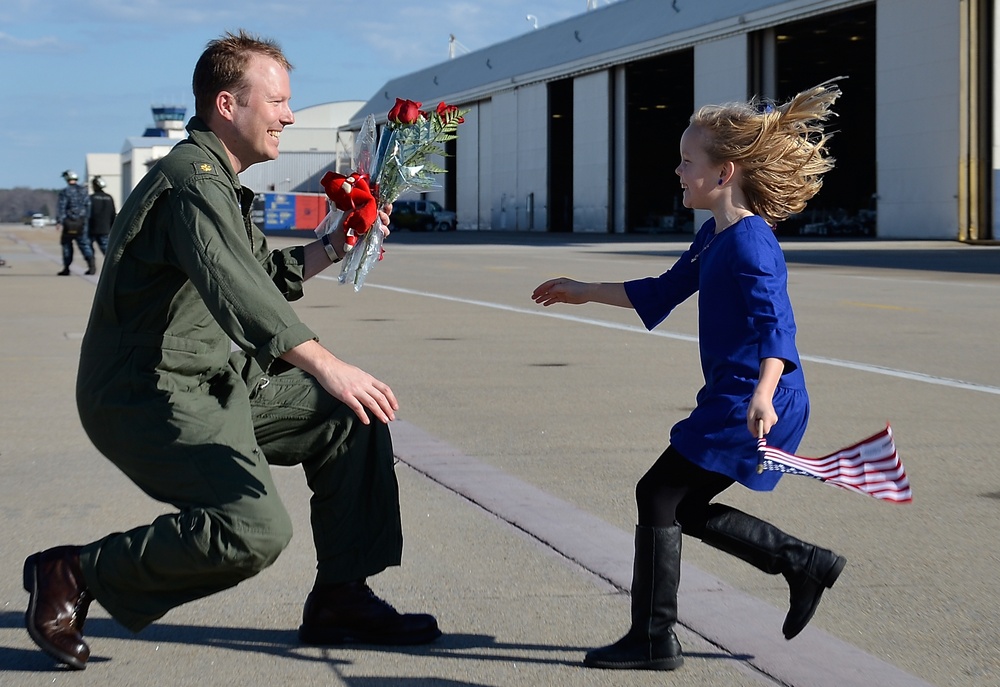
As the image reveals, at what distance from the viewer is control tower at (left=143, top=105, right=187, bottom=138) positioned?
156875 mm

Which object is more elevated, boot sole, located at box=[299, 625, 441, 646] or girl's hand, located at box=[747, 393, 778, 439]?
girl's hand, located at box=[747, 393, 778, 439]

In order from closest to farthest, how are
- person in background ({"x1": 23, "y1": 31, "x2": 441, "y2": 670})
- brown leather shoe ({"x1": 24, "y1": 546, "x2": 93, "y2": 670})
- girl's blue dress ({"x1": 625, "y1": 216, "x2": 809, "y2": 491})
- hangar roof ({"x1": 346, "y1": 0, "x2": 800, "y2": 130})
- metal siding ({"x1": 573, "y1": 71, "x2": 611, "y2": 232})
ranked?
person in background ({"x1": 23, "y1": 31, "x2": 441, "y2": 670})
girl's blue dress ({"x1": 625, "y1": 216, "x2": 809, "y2": 491})
brown leather shoe ({"x1": 24, "y1": 546, "x2": 93, "y2": 670})
hangar roof ({"x1": 346, "y1": 0, "x2": 800, "y2": 130})
metal siding ({"x1": 573, "y1": 71, "x2": 611, "y2": 232})

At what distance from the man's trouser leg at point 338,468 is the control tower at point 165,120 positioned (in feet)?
515

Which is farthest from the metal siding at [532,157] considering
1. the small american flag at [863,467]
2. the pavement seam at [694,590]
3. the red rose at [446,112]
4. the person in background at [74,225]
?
the small american flag at [863,467]

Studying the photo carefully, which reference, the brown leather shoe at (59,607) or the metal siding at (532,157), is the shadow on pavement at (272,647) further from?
the metal siding at (532,157)

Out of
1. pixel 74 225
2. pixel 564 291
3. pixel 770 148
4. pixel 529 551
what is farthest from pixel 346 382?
pixel 74 225

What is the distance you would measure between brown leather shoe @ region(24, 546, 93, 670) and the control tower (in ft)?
516

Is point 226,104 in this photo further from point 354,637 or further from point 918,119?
point 918,119

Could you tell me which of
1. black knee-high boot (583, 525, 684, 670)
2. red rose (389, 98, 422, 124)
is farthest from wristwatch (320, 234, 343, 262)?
black knee-high boot (583, 525, 684, 670)

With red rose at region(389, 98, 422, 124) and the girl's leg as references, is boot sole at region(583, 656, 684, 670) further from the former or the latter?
red rose at region(389, 98, 422, 124)

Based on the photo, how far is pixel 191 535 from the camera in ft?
11.4

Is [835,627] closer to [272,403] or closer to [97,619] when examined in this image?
[272,403]

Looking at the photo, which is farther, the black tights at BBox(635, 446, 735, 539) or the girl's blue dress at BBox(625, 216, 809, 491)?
the black tights at BBox(635, 446, 735, 539)

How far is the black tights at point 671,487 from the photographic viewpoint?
143 inches
